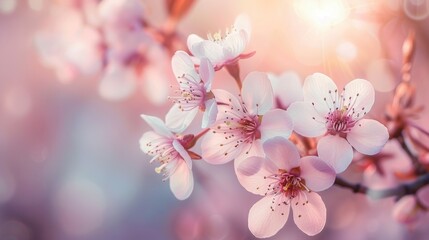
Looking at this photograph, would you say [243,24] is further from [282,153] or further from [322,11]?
[322,11]

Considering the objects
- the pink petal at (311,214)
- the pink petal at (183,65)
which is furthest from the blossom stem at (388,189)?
the pink petal at (183,65)

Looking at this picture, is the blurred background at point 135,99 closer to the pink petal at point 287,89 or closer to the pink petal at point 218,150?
the pink petal at point 287,89

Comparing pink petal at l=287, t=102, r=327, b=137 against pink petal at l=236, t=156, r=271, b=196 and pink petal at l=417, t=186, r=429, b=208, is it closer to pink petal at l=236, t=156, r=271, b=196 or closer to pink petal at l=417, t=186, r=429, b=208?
pink petal at l=236, t=156, r=271, b=196

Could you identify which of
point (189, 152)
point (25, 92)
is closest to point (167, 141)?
point (189, 152)

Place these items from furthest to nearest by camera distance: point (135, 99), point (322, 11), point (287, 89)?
point (135, 99) → point (322, 11) → point (287, 89)

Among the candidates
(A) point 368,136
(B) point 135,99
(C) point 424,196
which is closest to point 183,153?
(A) point 368,136
